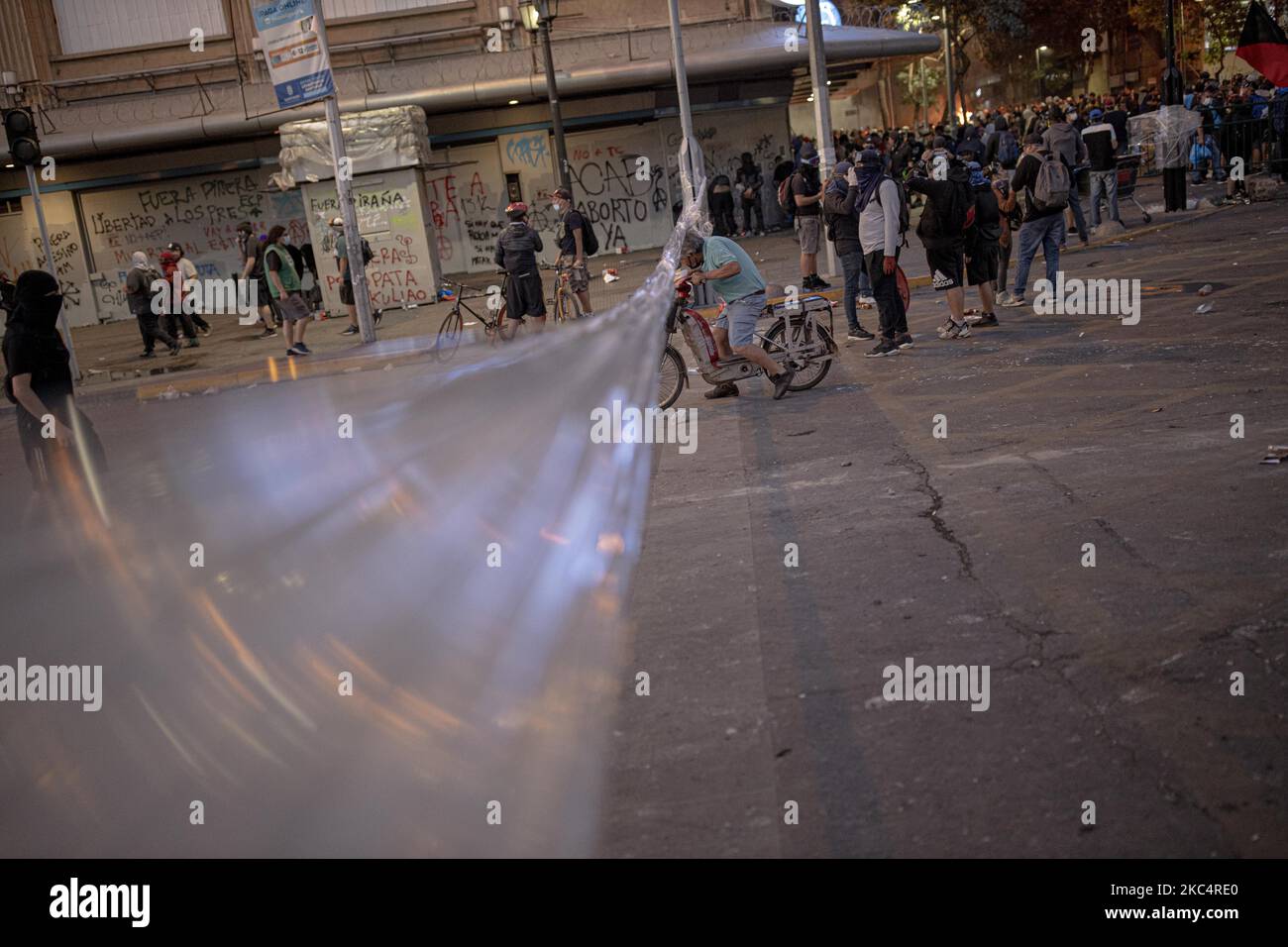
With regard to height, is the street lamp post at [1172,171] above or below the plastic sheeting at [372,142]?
below

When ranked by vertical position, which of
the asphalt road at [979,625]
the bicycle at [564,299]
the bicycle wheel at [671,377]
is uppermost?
Result: the bicycle at [564,299]

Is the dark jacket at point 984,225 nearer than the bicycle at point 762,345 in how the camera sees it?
No

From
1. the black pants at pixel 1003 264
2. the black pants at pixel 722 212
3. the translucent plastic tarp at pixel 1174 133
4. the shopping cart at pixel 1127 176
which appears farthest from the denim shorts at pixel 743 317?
the black pants at pixel 722 212

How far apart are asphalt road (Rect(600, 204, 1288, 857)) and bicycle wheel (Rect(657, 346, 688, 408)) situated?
2.80 feet

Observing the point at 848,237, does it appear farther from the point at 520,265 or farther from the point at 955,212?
the point at 520,265

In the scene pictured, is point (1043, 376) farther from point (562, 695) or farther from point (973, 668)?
point (562, 695)

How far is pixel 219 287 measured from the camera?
26578 millimetres

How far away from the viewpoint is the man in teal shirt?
366 inches

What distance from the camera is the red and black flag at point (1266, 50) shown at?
12523 mm

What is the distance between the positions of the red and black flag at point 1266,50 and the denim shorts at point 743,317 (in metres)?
6.72

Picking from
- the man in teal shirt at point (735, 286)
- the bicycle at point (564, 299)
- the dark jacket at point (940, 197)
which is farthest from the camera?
the bicycle at point (564, 299)

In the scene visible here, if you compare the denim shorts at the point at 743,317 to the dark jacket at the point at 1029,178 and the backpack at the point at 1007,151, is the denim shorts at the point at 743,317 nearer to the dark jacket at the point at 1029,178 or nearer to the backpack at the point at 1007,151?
the dark jacket at the point at 1029,178

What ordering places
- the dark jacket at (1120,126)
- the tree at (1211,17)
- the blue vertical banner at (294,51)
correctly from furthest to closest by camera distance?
the tree at (1211,17), the dark jacket at (1120,126), the blue vertical banner at (294,51)
